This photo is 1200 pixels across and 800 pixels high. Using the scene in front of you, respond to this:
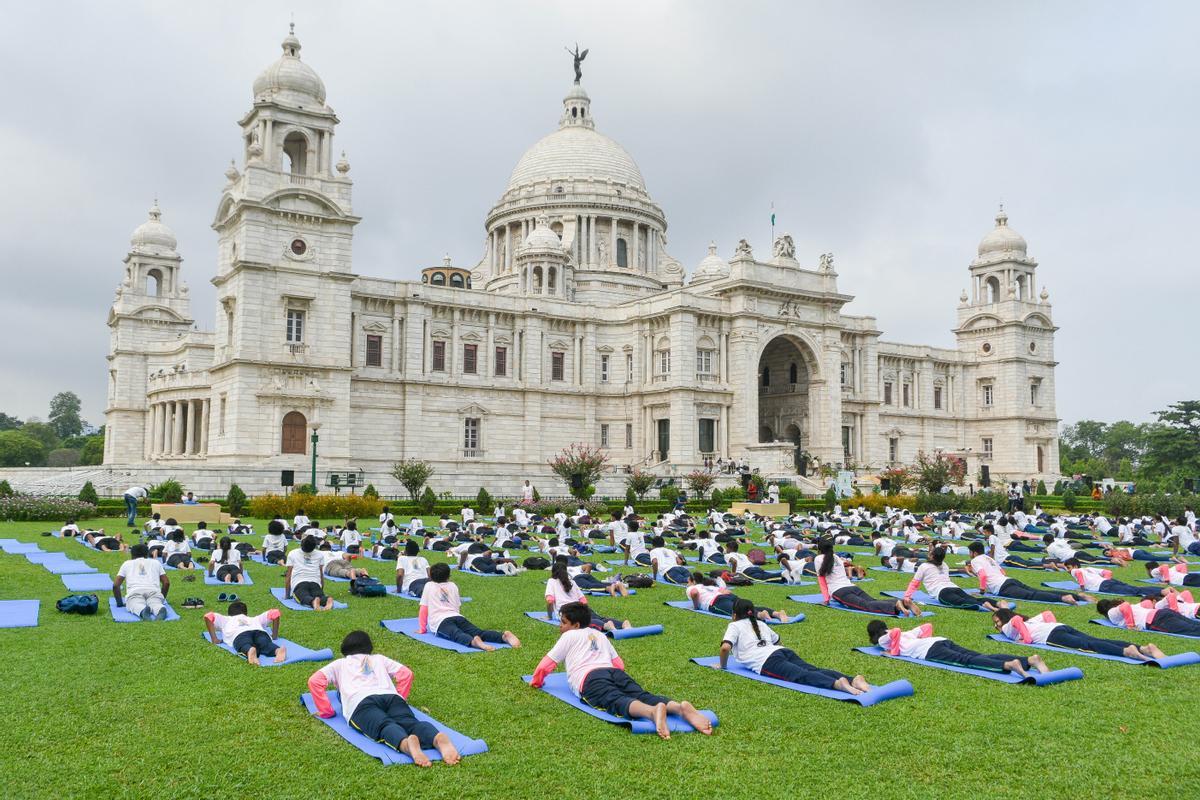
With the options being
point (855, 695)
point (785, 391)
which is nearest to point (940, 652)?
point (855, 695)

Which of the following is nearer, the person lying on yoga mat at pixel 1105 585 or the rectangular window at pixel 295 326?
the person lying on yoga mat at pixel 1105 585

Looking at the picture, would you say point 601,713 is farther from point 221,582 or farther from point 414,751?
point 221,582

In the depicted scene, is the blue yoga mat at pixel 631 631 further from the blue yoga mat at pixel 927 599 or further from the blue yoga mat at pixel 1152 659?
the blue yoga mat at pixel 927 599

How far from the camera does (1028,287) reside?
78188mm

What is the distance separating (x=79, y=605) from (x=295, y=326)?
36.1m

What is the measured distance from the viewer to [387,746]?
8289 mm

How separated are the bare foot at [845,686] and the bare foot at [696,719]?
6.44 ft

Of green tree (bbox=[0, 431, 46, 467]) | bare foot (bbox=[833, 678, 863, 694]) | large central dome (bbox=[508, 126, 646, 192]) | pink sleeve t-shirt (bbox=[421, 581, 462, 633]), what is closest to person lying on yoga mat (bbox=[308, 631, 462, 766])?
pink sleeve t-shirt (bbox=[421, 581, 462, 633])

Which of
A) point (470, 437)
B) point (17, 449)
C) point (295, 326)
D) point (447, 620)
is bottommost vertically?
point (447, 620)

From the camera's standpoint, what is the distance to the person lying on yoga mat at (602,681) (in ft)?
29.0

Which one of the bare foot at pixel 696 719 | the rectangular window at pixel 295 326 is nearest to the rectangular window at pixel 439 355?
the rectangular window at pixel 295 326

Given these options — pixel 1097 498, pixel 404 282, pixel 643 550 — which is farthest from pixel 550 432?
pixel 643 550

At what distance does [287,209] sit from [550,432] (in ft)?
69.3

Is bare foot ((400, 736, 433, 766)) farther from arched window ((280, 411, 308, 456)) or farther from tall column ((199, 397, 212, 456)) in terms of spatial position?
tall column ((199, 397, 212, 456))
